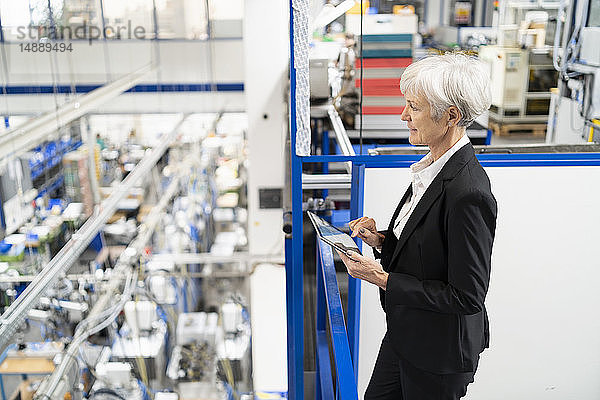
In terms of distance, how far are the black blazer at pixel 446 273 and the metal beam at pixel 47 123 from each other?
191 centimetres

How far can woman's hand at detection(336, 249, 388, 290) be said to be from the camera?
1.60 m

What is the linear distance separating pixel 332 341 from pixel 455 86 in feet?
2.85

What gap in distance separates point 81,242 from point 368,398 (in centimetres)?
203

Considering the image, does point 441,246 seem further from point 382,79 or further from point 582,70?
point 582,70

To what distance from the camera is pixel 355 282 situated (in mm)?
2422

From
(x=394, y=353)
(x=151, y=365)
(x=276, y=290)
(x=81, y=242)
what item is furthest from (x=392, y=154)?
(x=151, y=365)

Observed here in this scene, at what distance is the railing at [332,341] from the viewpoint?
1.51 m

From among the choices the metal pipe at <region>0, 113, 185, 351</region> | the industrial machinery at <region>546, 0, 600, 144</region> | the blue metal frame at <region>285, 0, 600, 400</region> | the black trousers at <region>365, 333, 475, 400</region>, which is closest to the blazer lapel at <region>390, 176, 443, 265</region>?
the black trousers at <region>365, 333, 475, 400</region>

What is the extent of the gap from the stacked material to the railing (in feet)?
2.31

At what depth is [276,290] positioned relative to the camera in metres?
5.50

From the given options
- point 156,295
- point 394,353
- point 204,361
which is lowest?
point 204,361

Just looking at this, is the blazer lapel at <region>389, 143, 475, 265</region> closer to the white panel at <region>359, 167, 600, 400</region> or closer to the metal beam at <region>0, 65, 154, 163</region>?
the white panel at <region>359, 167, 600, 400</region>

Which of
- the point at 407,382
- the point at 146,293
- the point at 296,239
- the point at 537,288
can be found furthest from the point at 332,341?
the point at 146,293

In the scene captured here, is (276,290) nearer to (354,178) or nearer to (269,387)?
(269,387)
